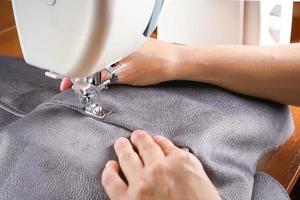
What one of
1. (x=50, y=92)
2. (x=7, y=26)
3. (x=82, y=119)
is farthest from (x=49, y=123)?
(x=7, y=26)

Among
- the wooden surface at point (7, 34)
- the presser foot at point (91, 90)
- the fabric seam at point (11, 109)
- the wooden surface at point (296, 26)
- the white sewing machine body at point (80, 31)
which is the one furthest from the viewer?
the wooden surface at point (296, 26)

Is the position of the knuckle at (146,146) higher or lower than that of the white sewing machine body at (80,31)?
lower

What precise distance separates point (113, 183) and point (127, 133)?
103 millimetres

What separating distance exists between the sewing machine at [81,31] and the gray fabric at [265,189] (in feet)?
0.86

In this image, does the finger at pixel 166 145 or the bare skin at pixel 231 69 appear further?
the bare skin at pixel 231 69

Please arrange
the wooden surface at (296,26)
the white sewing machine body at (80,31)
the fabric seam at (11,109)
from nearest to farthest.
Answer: the white sewing machine body at (80,31) < the fabric seam at (11,109) < the wooden surface at (296,26)

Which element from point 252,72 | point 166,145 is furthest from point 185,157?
point 252,72

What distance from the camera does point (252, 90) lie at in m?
0.78

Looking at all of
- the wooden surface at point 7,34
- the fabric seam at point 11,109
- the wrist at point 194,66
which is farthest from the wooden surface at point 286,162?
the wooden surface at point 7,34

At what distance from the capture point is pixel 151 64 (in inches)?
31.0

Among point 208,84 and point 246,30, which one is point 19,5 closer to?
point 208,84

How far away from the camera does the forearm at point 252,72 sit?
79cm

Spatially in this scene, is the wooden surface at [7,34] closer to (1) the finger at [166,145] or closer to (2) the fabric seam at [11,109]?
(2) the fabric seam at [11,109]

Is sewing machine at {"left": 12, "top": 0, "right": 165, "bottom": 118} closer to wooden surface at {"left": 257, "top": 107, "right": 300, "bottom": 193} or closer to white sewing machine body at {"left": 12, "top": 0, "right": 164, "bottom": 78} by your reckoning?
white sewing machine body at {"left": 12, "top": 0, "right": 164, "bottom": 78}
